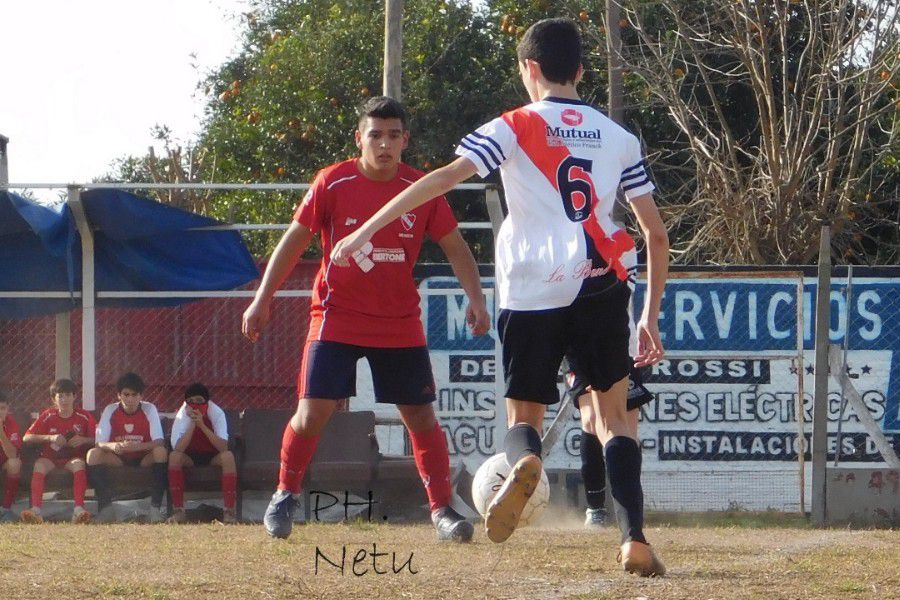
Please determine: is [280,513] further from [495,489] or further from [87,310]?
[87,310]

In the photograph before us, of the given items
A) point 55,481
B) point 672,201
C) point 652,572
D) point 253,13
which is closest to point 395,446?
point 55,481

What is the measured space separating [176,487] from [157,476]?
0.17 meters

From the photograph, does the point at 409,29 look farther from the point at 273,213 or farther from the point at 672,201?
the point at 672,201

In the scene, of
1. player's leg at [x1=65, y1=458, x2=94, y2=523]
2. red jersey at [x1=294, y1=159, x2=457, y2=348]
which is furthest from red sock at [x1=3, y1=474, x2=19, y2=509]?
red jersey at [x1=294, y1=159, x2=457, y2=348]

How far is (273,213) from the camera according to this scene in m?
20.4

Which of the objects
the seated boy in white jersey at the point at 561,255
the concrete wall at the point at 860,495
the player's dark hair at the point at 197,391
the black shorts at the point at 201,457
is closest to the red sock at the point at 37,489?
the black shorts at the point at 201,457

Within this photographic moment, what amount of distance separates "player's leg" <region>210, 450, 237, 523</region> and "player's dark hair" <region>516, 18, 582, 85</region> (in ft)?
19.2

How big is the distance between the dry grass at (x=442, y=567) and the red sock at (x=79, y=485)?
245 cm

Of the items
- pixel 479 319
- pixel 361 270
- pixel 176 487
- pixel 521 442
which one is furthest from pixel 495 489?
pixel 176 487

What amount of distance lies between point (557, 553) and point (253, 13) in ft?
68.8

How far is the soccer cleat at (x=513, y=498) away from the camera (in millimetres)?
4520

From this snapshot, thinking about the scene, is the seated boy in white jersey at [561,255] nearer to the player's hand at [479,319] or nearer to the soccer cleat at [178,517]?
the player's hand at [479,319]

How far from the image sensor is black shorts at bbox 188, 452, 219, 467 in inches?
400

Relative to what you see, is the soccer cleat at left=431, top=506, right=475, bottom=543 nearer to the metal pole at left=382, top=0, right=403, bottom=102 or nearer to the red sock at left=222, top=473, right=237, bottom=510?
the red sock at left=222, top=473, right=237, bottom=510
